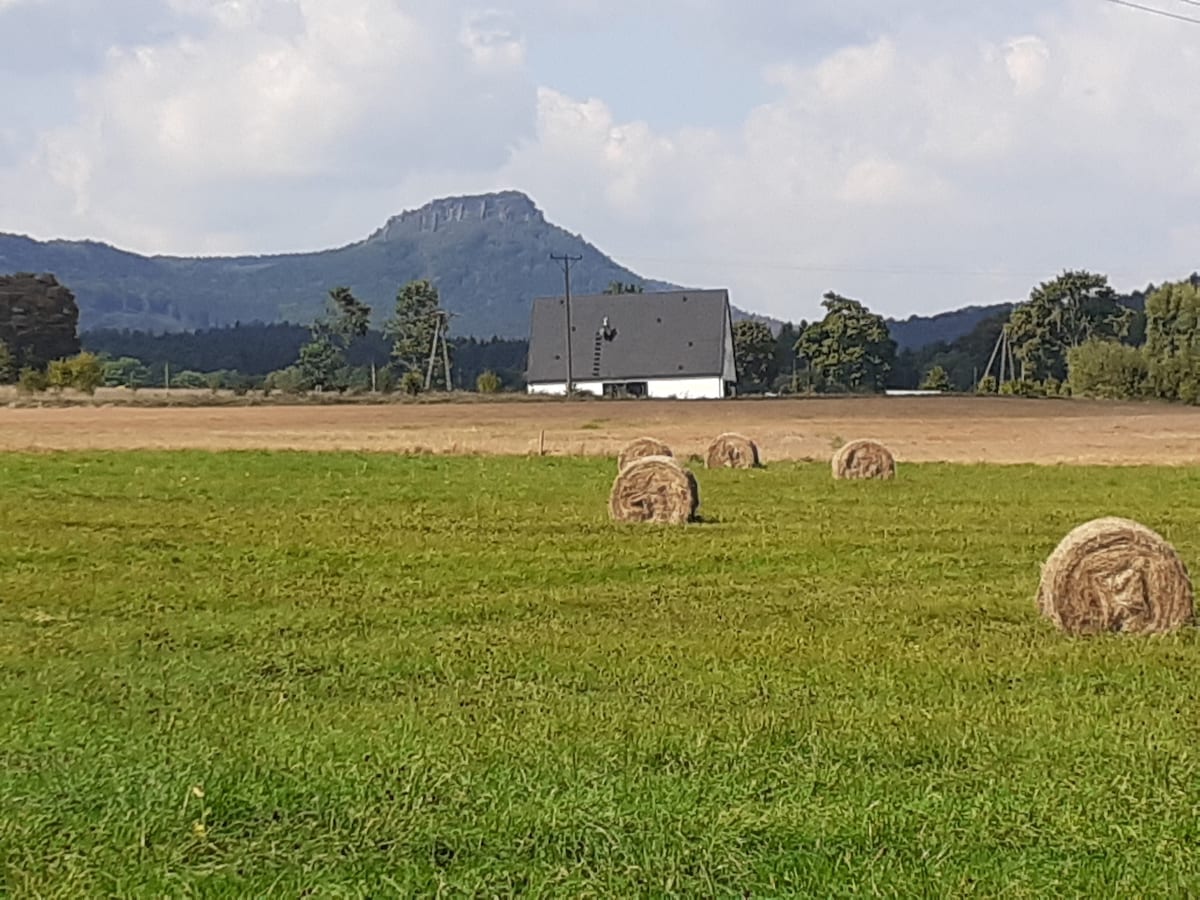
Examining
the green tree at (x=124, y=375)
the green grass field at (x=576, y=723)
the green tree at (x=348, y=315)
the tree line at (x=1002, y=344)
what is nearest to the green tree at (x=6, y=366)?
the green tree at (x=124, y=375)

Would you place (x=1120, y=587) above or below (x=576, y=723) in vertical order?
above

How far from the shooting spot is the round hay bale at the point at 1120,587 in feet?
47.0

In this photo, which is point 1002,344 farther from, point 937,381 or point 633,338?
point 633,338

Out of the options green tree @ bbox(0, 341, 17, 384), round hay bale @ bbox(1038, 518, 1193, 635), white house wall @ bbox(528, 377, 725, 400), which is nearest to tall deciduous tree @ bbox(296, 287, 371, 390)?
white house wall @ bbox(528, 377, 725, 400)

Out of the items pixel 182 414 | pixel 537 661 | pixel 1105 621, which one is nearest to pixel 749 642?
pixel 537 661

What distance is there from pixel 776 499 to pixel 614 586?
39.4 feet

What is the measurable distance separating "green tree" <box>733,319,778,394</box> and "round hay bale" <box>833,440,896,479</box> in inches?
4000

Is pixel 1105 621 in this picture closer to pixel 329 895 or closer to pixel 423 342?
pixel 329 895

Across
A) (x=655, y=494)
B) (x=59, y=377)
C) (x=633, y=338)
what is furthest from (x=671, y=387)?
(x=655, y=494)

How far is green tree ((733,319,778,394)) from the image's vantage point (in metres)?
137

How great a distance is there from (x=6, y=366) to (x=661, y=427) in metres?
62.8

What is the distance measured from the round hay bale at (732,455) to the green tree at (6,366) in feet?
258

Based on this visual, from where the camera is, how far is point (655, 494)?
2461cm

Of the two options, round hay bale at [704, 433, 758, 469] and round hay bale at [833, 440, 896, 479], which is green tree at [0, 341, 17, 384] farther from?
round hay bale at [833, 440, 896, 479]
